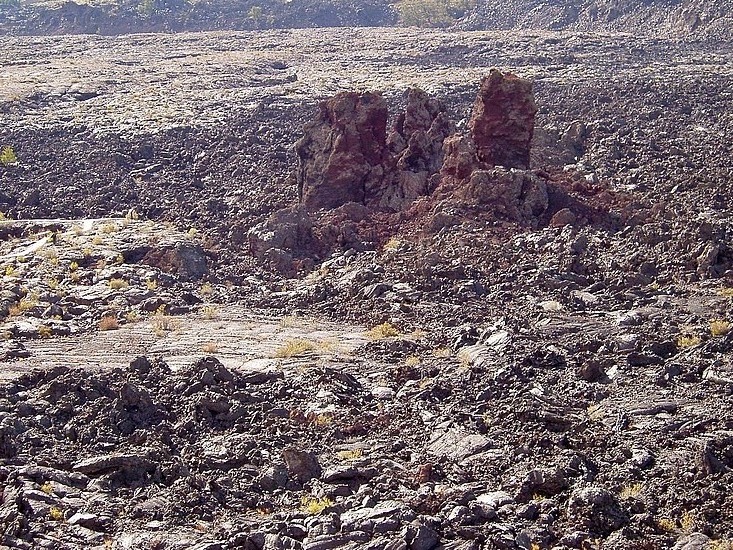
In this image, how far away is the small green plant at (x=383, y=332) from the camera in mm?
19391

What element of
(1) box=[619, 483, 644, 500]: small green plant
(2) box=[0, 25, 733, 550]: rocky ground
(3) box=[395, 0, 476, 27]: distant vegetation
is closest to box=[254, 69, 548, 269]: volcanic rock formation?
(2) box=[0, 25, 733, 550]: rocky ground

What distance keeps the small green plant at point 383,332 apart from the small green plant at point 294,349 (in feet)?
3.96

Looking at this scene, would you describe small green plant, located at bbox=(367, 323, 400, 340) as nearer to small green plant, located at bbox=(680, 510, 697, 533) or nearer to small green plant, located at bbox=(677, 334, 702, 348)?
small green plant, located at bbox=(677, 334, 702, 348)

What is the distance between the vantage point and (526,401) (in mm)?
14672

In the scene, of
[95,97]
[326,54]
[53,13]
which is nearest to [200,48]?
[326,54]

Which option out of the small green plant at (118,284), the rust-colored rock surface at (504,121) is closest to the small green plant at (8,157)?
the small green plant at (118,284)

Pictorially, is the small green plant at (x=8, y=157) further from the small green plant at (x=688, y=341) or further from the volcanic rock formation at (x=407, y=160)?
the small green plant at (x=688, y=341)

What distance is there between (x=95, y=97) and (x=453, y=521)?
39051mm

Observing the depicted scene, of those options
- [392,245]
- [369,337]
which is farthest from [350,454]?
[392,245]

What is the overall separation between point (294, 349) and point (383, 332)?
196 centimetres

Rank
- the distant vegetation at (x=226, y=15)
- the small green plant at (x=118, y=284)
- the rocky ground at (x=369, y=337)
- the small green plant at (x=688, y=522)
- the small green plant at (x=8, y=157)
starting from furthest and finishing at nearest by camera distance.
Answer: the distant vegetation at (x=226, y=15) < the small green plant at (x=8, y=157) < the small green plant at (x=118, y=284) < the rocky ground at (x=369, y=337) < the small green plant at (x=688, y=522)

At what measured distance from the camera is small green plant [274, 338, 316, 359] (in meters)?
18.1

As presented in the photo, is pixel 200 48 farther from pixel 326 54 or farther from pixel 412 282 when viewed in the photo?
pixel 412 282

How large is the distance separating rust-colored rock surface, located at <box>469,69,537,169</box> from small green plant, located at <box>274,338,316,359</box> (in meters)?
10.3
